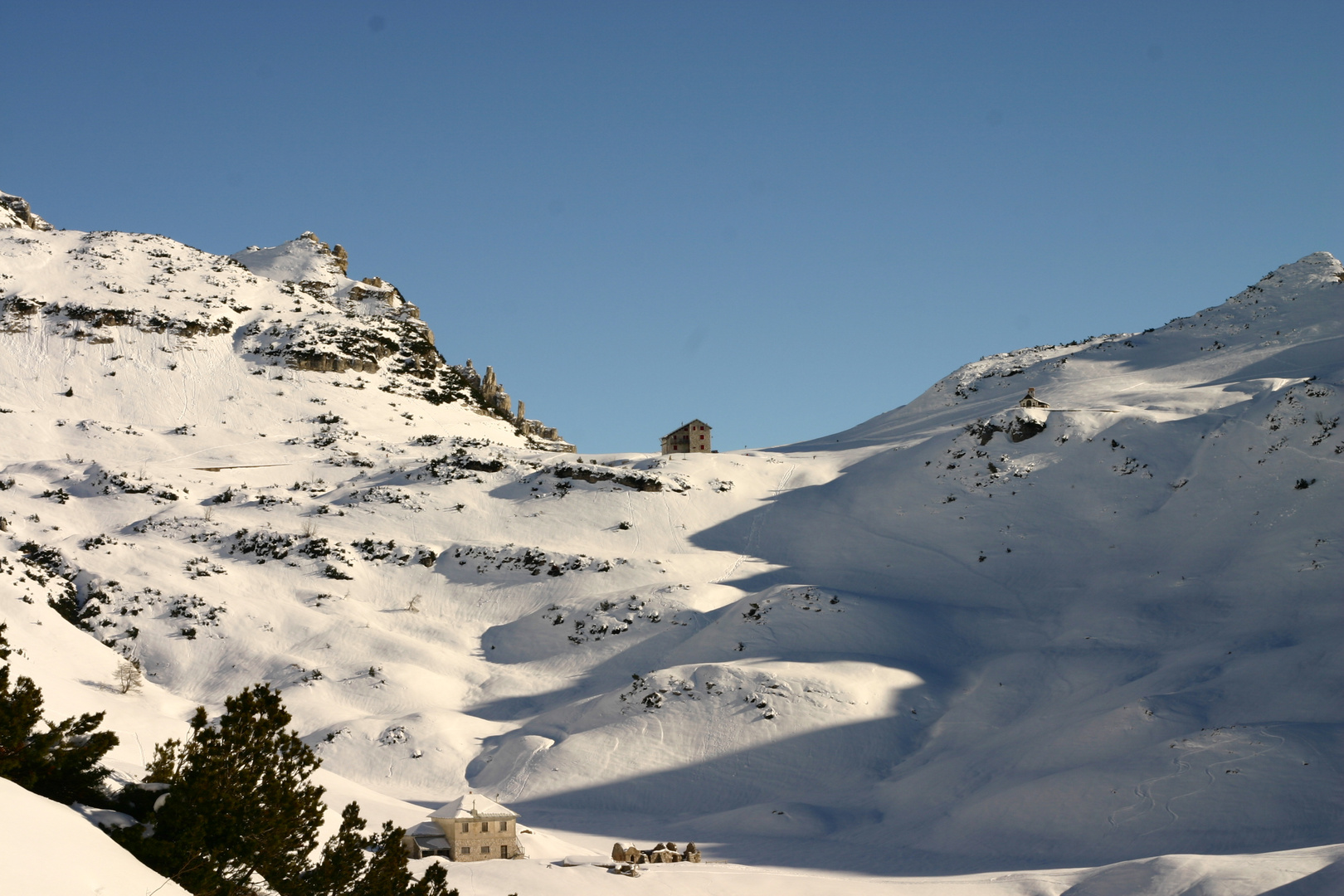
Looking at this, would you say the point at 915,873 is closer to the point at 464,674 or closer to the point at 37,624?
the point at 464,674

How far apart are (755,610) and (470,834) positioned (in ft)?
99.5

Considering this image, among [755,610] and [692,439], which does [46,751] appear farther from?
[692,439]

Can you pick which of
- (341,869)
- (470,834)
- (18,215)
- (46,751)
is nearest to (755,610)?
(470,834)

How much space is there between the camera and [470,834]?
40125 millimetres

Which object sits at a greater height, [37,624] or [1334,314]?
[1334,314]

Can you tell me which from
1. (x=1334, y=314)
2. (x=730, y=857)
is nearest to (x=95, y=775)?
(x=730, y=857)

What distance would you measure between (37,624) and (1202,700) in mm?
57387

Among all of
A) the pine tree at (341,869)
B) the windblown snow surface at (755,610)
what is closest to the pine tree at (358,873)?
the pine tree at (341,869)

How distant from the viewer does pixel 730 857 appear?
44625 millimetres

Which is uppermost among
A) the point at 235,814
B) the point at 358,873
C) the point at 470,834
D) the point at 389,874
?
the point at 470,834

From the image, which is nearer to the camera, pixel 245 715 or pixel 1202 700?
pixel 245 715

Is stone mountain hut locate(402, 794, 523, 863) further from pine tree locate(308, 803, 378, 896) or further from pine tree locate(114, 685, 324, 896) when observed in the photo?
pine tree locate(114, 685, 324, 896)

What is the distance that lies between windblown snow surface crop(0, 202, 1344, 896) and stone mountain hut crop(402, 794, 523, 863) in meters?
1.74

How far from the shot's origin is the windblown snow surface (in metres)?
43.6
